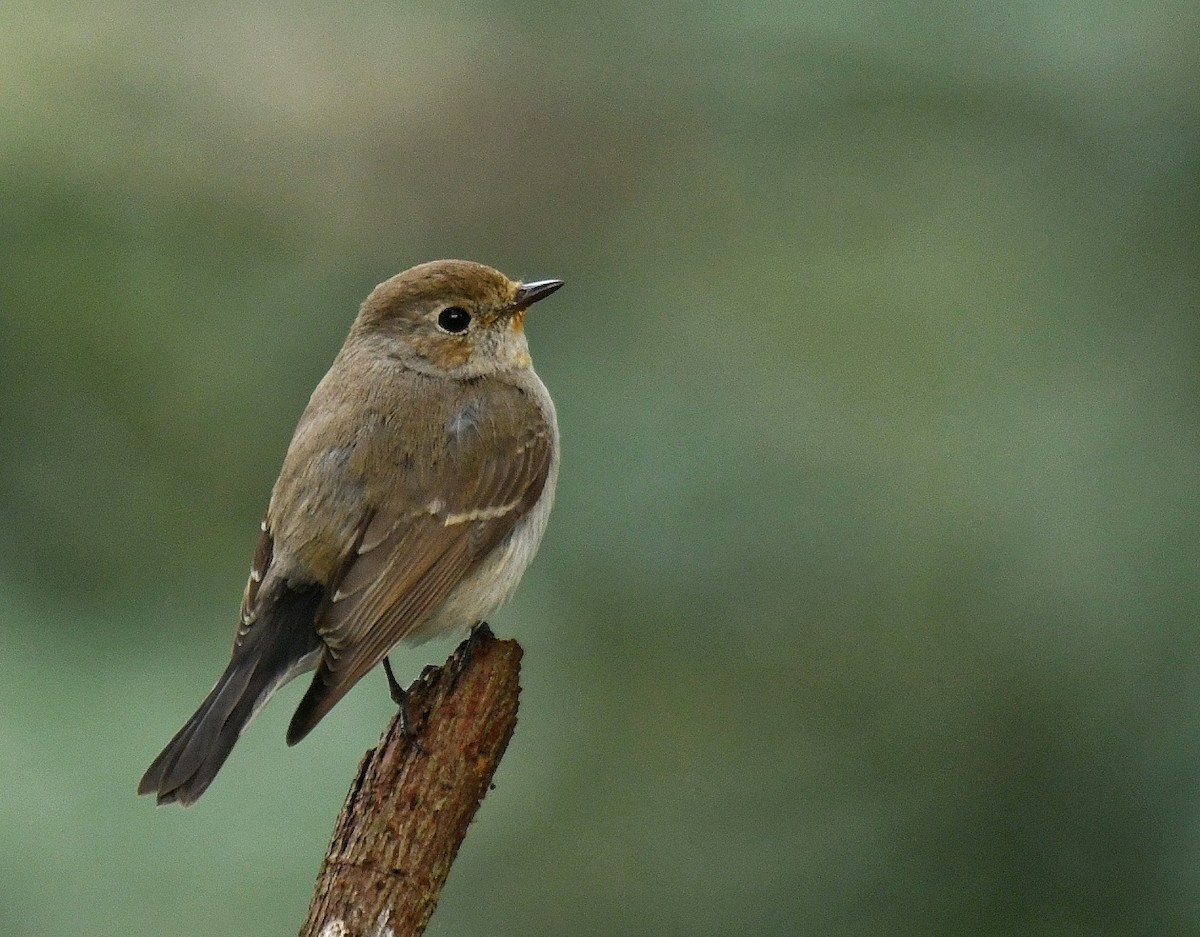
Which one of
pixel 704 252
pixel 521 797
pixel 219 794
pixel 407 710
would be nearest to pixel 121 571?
pixel 219 794

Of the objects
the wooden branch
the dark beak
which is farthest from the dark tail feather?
the dark beak

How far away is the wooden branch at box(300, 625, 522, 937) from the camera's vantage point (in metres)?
2.89

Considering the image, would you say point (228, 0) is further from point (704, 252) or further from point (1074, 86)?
point (1074, 86)

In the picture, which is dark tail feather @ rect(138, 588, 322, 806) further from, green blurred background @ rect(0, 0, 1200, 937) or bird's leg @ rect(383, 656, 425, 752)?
green blurred background @ rect(0, 0, 1200, 937)

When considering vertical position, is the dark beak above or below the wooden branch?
above

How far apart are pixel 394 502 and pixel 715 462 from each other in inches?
44.4

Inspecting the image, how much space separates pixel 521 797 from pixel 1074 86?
252 cm

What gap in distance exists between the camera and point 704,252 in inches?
229

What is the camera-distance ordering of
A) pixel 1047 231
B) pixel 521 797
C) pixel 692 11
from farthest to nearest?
1. pixel 692 11
2. pixel 1047 231
3. pixel 521 797

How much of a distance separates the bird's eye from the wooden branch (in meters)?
1.37

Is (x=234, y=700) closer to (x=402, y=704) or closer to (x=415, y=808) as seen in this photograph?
(x=402, y=704)

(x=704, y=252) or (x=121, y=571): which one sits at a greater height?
(x=704, y=252)

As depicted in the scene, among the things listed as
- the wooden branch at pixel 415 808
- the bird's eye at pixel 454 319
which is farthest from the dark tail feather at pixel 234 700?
the bird's eye at pixel 454 319

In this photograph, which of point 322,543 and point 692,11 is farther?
point 692,11
